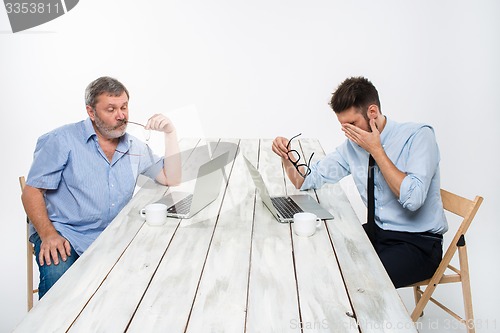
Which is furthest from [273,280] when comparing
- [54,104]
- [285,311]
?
[54,104]

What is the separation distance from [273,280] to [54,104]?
165 inches

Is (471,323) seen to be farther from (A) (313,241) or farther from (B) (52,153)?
Answer: (B) (52,153)

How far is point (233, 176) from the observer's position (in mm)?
2857

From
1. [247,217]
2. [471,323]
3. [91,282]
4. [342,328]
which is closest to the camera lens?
[342,328]

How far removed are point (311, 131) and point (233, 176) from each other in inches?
97.2

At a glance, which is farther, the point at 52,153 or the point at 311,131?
the point at 311,131

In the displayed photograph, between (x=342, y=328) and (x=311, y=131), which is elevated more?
(x=342, y=328)

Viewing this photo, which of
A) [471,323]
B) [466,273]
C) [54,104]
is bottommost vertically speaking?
[471,323]

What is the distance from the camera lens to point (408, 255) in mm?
2404

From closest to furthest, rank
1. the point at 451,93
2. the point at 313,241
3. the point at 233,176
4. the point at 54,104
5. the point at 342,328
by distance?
the point at 342,328, the point at 313,241, the point at 233,176, the point at 451,93, the point at 54,104

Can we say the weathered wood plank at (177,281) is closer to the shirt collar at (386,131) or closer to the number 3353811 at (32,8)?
the shirt collar at (386,131)

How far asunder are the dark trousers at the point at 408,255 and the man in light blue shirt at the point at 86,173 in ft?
3.11

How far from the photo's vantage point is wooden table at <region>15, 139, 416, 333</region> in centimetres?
143

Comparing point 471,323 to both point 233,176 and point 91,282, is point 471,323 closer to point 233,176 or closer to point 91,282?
point 233,176
